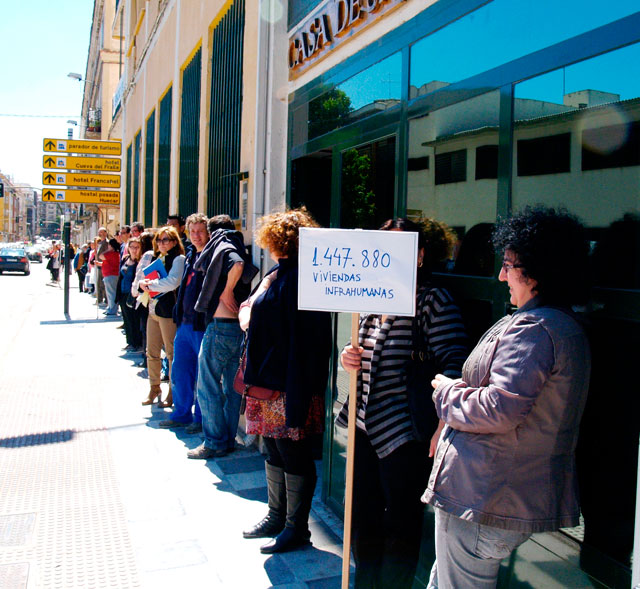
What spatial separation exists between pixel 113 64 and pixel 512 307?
31113 millimetres

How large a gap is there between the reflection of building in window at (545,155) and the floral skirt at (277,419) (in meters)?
1.75

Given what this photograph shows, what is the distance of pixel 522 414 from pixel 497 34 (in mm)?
1702

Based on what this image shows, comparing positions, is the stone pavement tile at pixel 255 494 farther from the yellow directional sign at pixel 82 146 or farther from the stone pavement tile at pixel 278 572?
the yellow directional sign at pixel 82 146

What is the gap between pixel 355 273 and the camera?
8.97 feet

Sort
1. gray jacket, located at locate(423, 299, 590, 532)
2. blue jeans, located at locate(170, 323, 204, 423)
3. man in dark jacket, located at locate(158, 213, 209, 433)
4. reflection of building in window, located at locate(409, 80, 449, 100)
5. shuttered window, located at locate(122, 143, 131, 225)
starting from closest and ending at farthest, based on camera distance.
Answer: gray jacket, located at locate(423, 299, 590, 532) < reflection of building in window, located at locate(409, 80, 449, 100) < man in dark jacket, located at locate(158, 213, 209, 433) < blue jeans, located at locate(170, 323, 204, 423) < shuttered window, located at locate(122, 143, 131, 225)

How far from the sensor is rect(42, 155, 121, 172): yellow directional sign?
1627 cm

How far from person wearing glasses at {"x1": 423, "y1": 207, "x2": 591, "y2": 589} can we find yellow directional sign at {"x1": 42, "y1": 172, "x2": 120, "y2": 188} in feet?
51.3

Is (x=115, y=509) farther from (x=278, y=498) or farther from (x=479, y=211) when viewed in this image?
(x=479, y=211)

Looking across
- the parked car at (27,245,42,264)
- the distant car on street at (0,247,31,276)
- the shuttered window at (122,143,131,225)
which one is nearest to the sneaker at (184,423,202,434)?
the shuttered window at (122,143,131,225)

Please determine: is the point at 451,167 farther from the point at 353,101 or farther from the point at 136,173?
the point at 136,173

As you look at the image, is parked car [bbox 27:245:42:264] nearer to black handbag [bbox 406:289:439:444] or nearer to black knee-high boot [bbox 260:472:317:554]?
black knee-high boot [bbox 260:472:317:554]

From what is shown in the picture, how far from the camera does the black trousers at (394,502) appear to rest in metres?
2.93

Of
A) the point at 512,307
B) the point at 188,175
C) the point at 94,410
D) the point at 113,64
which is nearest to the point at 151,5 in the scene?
the point at 188,175

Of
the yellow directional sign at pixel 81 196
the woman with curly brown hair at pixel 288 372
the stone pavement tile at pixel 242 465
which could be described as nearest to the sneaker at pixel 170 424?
the stone pavement tile at pixel 242 465
